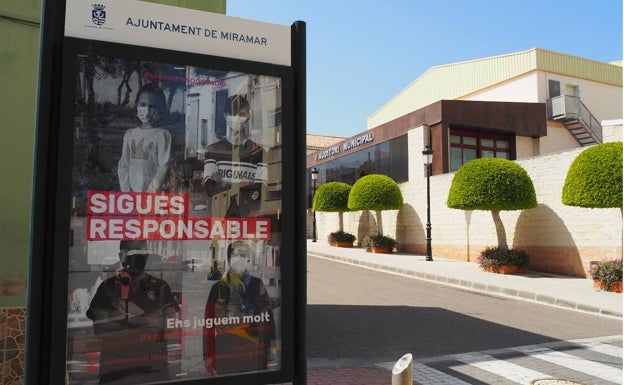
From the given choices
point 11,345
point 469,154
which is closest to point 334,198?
point 469,154

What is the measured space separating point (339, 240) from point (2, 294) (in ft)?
82.1

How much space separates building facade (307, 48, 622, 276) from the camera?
16016 millimetres

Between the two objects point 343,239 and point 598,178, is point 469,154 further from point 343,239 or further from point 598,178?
point 598,178

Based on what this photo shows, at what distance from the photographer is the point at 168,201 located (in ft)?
9.04

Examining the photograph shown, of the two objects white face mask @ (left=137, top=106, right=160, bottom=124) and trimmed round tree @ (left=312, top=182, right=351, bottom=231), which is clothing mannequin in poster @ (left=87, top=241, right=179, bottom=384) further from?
trimmed round tree @ (left=312, top=182, right=351, bottom=231)

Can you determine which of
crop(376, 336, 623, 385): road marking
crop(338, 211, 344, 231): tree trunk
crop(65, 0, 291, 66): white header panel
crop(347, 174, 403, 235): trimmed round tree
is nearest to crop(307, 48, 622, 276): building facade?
crop(338, 211, 344, 231): tree trunk

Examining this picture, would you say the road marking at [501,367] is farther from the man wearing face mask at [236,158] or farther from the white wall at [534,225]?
the white wall at [534,225]

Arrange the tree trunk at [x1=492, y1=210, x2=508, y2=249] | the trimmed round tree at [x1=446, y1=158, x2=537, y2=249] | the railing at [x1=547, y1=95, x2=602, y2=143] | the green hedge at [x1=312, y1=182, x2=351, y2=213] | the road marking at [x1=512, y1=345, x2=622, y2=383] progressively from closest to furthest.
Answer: the road marking at [x1=512, y1=345, x2=622, y2=383], the trimmed round tree at [x1=446, y1=158, x2=537, y2=249], the tree trunk at [x1=492, y1=210, x2=508, y2=249], the railing at [x1=547, y1=95, x2=602, y2=143], the green hedge at [x1=312, y1=182, x2=351, y2=213]

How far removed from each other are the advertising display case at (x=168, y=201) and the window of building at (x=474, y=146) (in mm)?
21683

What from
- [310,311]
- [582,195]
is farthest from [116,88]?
[582,195]

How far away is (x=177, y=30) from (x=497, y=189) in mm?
15178

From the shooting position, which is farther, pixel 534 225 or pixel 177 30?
pixel 534 225

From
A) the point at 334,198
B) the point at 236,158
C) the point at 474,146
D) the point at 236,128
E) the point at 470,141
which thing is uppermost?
the point at 470,141

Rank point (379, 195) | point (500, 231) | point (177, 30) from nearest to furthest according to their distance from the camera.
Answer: point (177, 30)
point (500, 231)
point (379, 195)
